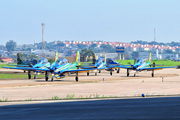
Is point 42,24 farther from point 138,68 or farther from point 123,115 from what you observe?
point 123,115

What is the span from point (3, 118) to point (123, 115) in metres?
5.56

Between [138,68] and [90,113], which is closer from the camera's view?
[90,113]

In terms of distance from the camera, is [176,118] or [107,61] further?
[107,61]

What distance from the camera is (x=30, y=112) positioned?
17391 millimetres

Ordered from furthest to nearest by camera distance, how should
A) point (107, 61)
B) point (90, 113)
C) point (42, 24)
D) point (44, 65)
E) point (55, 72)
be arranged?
point (42, 24) → point (107, 61) → point (44, 65) → point (55, 72) → point (90, 113)

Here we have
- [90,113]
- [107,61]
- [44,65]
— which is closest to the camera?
[90,113]

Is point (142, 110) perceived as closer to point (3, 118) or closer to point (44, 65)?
point (3, 118)

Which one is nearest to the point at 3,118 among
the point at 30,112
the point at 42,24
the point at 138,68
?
the point at 30,112

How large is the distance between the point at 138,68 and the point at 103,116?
42.7 metres

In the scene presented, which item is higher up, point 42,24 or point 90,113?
point 42,24

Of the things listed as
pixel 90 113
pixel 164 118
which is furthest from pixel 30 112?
pixel 164 118

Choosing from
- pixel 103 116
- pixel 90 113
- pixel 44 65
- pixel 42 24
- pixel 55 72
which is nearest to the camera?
pixel 103 116

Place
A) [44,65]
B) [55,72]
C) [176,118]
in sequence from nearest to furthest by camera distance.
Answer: [176,118] < [55,72] < [44,65]

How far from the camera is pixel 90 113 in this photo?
1664 cm
